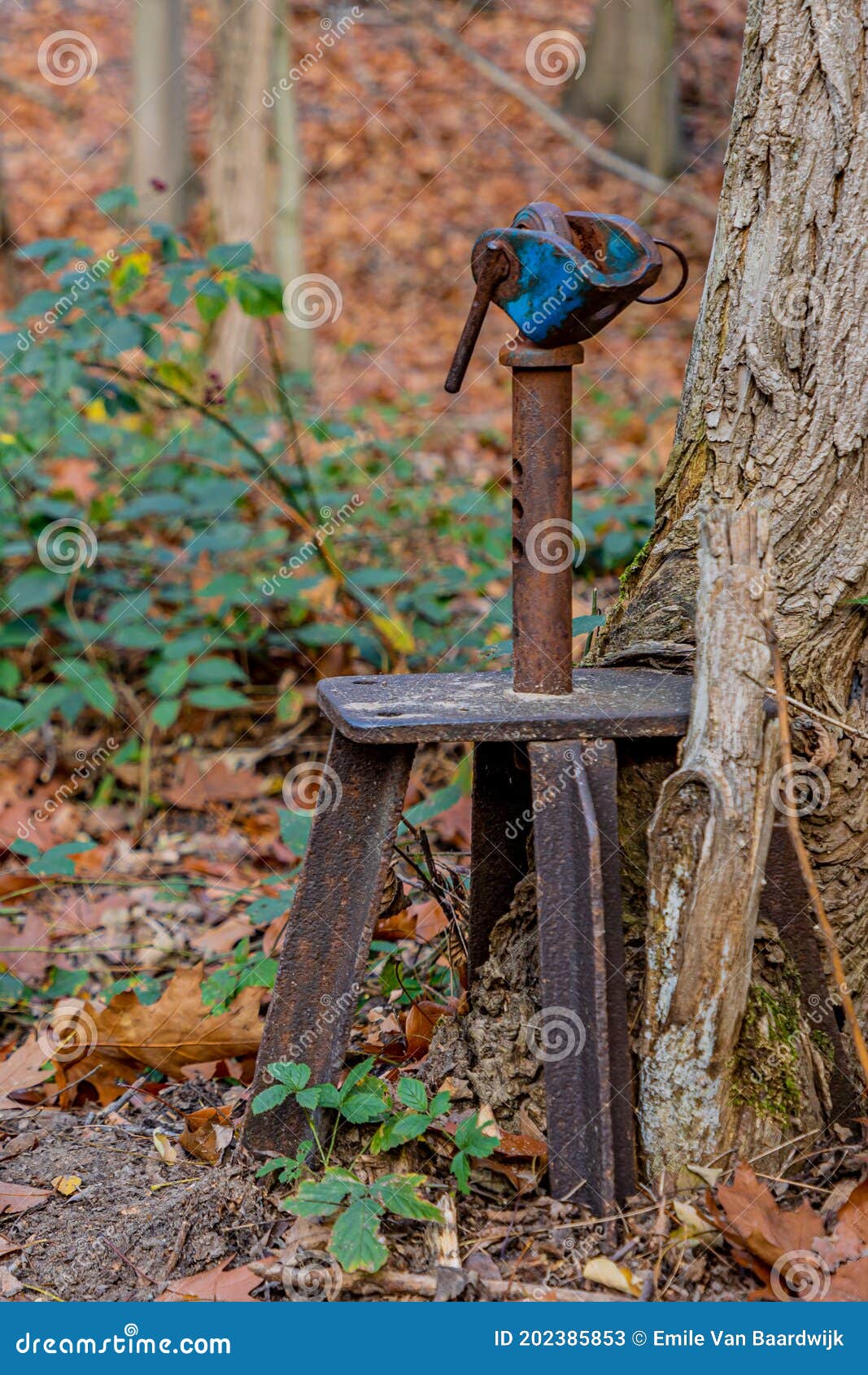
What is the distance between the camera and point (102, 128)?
1164cm

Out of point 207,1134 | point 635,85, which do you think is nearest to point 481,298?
point 207,1134

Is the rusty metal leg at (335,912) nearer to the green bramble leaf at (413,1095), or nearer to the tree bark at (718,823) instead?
the green bramble leaf at (413,1095)

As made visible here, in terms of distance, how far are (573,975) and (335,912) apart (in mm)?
389

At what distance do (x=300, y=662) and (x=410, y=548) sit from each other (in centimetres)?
82

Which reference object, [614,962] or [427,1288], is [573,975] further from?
[427,1288]

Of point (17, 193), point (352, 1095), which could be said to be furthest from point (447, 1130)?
point (17, 193)

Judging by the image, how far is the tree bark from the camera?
1712 mm

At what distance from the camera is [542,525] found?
1.92 m

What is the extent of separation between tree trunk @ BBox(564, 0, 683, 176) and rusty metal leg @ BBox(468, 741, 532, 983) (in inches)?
376

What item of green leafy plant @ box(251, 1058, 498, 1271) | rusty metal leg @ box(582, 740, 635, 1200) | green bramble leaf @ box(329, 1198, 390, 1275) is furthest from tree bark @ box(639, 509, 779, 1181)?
green bramble leaf @ box(329, 1198, 390, 1275)

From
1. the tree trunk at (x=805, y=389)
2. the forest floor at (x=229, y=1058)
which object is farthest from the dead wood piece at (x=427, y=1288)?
the tree trunk at (x=805, y=389)

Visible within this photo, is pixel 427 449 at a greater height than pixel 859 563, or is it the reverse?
pixel 427 449

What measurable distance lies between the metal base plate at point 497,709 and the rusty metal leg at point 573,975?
5 cm

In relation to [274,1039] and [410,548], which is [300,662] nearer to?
[410,548]
